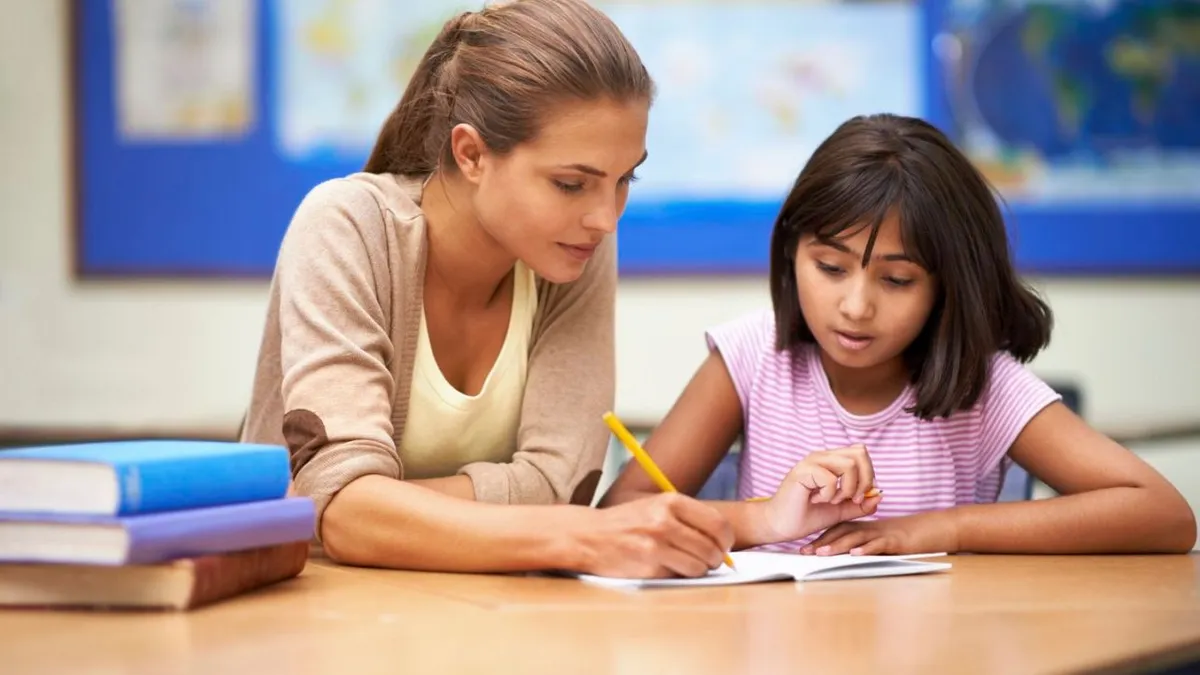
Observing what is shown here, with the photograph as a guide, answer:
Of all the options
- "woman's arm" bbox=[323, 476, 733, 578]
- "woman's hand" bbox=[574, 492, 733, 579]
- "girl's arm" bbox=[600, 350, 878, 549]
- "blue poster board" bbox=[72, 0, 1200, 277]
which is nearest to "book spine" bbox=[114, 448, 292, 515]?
"woman's arm" bbox=[323, 476, 733, 578]

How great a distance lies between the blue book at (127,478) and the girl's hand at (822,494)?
559 millimetres

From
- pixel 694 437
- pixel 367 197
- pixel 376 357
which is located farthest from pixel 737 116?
pixel 376 357

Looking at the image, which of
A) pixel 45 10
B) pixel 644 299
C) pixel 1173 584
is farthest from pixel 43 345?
pixel 1173 584

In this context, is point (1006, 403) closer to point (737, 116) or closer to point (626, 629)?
point (626, 629)

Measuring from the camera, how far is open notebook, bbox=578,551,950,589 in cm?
121

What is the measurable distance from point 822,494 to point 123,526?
2.27ft

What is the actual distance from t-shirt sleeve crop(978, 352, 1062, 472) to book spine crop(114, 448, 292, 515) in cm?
89

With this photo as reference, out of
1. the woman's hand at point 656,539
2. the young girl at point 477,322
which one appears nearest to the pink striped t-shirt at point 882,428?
the young girl at point 477,322

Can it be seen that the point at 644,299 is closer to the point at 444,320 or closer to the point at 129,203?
the point at 129,203

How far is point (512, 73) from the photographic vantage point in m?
1.47

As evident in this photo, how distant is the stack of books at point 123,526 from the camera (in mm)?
1036

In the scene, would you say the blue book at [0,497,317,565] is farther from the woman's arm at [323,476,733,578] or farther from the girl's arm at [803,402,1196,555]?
the girl's arm at [803,402,1196,555]

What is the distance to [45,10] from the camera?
3.31 meters

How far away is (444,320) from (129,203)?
75.6 inches
